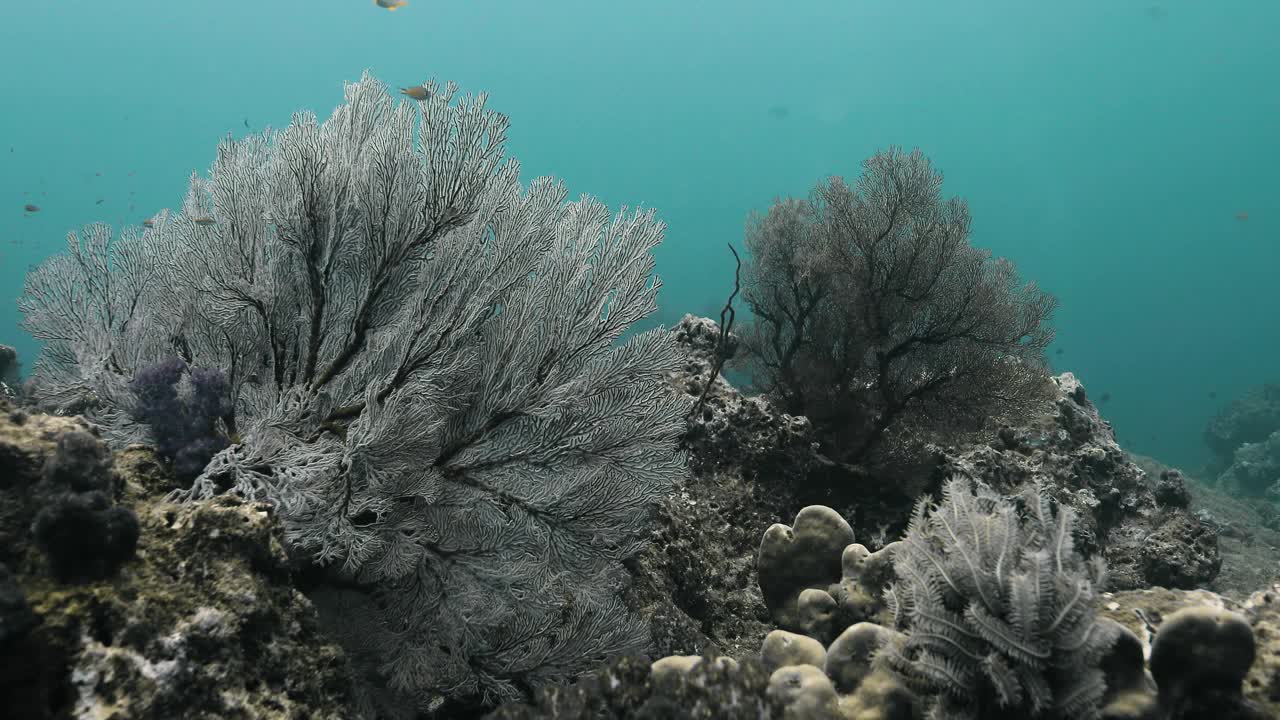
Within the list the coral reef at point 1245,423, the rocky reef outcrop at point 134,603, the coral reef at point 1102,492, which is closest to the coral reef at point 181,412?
the rocky reef outcrop at point 134,603

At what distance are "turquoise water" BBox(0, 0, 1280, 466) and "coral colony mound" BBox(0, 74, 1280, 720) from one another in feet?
292

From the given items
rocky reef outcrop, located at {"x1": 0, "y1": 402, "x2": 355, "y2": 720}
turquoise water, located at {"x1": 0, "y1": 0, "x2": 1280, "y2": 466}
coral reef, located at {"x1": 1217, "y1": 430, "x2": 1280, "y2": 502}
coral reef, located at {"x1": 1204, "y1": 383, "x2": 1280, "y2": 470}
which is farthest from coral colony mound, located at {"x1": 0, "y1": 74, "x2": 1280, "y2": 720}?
turquoise water, located at {"x1": 0, "y1": 0, "x2": 1280, "y2": 466}

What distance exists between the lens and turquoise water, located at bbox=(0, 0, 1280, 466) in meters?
99.6

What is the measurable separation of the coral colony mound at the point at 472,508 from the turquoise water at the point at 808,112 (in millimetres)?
88861

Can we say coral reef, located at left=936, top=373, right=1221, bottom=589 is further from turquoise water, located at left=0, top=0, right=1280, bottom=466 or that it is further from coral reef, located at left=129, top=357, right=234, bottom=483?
turquoise water, located at left=0, top=0, right=1280, bottom=466

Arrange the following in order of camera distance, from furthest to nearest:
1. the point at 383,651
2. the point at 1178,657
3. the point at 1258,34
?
the point at 1258,34 < the point at 383,651 < the point at 1178,657

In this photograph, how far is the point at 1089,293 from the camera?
124 meters

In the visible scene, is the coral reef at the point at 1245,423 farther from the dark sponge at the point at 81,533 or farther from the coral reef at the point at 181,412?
the dark sponge at the point at 81,533

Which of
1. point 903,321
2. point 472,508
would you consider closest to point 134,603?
point 472,508

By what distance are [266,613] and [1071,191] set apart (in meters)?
160

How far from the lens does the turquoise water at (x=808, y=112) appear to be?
99.6m

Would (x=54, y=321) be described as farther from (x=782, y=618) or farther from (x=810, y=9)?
(x=810, y=9)

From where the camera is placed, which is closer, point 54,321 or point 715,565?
point 54,321

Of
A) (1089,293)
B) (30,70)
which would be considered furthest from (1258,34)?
(30,70)
